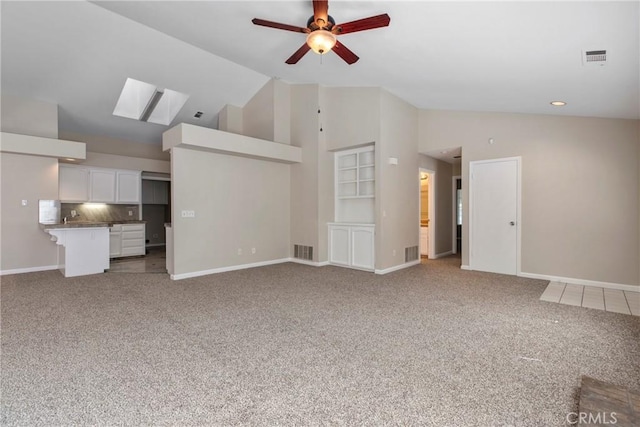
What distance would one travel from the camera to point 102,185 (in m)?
7.91

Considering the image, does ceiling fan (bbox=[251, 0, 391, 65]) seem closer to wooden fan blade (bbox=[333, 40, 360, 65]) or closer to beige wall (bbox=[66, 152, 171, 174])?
wooden fan blade (bbox=[333, 40, 360, 65])

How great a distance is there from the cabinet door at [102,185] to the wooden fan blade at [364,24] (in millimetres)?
7518

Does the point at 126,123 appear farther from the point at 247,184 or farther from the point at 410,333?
the point at 410,333

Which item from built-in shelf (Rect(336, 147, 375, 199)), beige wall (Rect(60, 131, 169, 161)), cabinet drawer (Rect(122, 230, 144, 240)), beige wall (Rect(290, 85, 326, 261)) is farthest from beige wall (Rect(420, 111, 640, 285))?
cabinet drawer (Rect(122, 230, 144, 240))

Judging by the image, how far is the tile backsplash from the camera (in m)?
7.83

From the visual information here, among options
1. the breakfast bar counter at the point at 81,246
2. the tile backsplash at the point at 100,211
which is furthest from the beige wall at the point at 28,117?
the tile backsplash at the point at 100,211

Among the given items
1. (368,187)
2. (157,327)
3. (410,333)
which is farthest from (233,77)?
(410,333)

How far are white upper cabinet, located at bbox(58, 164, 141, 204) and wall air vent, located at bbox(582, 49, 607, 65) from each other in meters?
9.31

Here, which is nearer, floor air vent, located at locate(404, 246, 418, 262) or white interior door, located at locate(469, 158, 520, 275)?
white interior door, located at locate(469, 158, 520, 275)

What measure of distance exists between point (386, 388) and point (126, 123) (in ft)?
27.2

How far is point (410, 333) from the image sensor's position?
9.68 ft

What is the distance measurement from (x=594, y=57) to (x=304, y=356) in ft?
12.0

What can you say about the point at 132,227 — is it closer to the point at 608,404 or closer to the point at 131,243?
the point at 131,243

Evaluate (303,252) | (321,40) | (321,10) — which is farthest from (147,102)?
(321,10)
